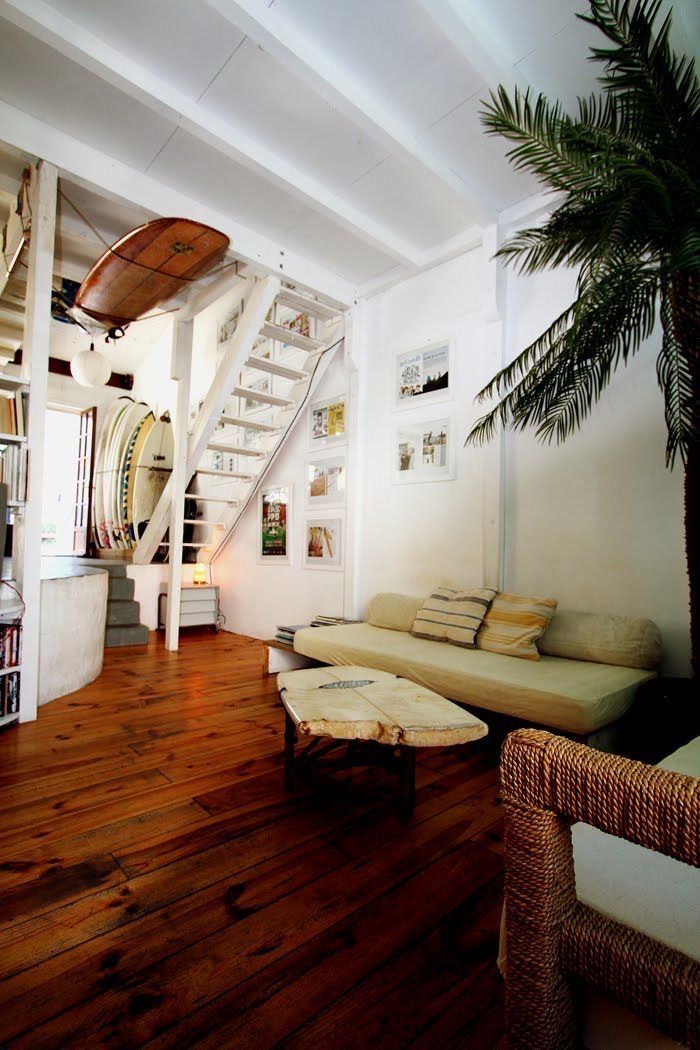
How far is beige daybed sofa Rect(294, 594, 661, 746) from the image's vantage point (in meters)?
1.96

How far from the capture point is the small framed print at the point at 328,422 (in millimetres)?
4340

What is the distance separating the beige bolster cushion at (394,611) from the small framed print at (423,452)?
2.90 feet

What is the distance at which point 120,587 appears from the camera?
16.1 ft

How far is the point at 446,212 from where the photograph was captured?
333 cm

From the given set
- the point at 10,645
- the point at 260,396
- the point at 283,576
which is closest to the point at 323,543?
the point at 283,576

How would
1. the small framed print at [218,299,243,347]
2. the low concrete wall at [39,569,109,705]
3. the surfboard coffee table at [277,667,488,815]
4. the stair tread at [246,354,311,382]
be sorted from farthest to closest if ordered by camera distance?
the small framed print at [218,299,243,347] → the stair tread at [246,354,311,382] → the low concrete wall at [39,569,109,705] → the surfboard coffee table at [277,667,488,815]

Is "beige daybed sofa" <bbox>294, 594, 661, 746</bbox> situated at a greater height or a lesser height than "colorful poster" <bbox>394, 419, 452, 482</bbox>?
lesser

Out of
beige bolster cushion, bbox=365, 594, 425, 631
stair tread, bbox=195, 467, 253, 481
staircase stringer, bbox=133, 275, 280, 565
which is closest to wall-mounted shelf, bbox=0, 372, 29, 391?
staircase stringer, bbox=133, 275, 280, 565

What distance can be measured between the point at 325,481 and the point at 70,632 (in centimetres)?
229

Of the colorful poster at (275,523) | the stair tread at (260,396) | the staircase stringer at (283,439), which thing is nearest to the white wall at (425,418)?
the staircase stringer at (283,439)

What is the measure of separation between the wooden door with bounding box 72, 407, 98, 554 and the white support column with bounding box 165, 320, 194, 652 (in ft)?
9.08

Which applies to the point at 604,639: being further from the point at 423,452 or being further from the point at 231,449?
the point at 231,449

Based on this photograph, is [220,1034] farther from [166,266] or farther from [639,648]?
[166,266]

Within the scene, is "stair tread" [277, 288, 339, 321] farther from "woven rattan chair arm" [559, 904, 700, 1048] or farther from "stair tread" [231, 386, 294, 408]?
"woven rattan chair arm" [559, 904, 700, 1048]
